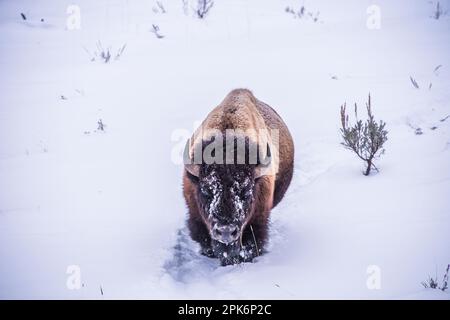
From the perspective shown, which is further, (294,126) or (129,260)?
(294,126)

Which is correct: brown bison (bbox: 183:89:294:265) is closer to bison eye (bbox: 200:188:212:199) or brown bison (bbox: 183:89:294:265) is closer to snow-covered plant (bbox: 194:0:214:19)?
bison eye (bbox: 200:188:212:199)

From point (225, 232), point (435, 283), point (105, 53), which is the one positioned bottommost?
point (435, 283)

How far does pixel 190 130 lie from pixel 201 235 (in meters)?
2.79

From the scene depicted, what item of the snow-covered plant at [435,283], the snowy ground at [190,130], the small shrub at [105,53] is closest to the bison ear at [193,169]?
the snowy ground at [190,130]

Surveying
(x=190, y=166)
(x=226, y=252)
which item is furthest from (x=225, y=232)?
(x=190, y=166)

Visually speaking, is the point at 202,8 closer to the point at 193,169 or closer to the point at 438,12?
the point at 438,12

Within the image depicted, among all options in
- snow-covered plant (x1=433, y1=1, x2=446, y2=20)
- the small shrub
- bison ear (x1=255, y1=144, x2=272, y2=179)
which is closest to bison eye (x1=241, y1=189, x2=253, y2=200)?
bison ear (x1=255, y1=144, x2=272, y2=179)

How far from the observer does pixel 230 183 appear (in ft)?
11.4

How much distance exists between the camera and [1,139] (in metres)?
6.20

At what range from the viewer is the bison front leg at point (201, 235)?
413 centimetres

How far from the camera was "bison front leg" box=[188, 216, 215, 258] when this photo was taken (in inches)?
163
